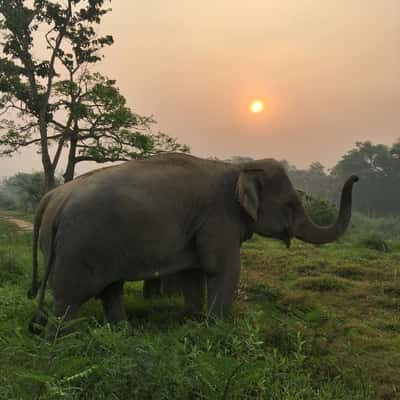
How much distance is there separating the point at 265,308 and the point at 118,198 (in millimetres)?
2313

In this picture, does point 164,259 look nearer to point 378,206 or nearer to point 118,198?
point 118,198

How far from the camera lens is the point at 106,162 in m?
16.3

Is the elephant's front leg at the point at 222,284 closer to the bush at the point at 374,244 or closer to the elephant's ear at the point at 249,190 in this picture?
the elephant's ear at the point at 249,190

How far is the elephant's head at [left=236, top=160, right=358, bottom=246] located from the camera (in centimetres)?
414

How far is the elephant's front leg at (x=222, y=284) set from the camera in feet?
12.4

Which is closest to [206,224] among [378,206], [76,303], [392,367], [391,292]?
[76,303]

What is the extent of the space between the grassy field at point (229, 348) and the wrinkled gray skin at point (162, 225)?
34cm

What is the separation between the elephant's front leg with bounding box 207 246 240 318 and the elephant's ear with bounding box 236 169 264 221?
0.44 meters

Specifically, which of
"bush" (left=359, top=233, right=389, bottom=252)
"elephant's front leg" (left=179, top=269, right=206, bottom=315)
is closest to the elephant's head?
"elephant's front leg" (left=179, top=269, right=206, bottom=315)

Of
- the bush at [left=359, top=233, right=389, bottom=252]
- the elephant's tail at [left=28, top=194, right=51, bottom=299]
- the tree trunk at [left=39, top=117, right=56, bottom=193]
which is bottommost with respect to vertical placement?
the bush at [left=359, top=233, right=389, bottom=252]

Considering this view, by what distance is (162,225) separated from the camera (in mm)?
3463

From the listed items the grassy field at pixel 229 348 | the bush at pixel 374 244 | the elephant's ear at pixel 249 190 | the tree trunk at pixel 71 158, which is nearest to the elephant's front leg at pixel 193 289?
the grassy field at pixel 229 348

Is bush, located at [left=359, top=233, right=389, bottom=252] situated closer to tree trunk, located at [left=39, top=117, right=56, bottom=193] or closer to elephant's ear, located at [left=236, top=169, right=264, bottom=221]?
elephant's ear, located at [left=236, top=169, right=264, bottom=221]

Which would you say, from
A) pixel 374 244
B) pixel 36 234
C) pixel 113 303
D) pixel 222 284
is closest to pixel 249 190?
pixel 222 284
